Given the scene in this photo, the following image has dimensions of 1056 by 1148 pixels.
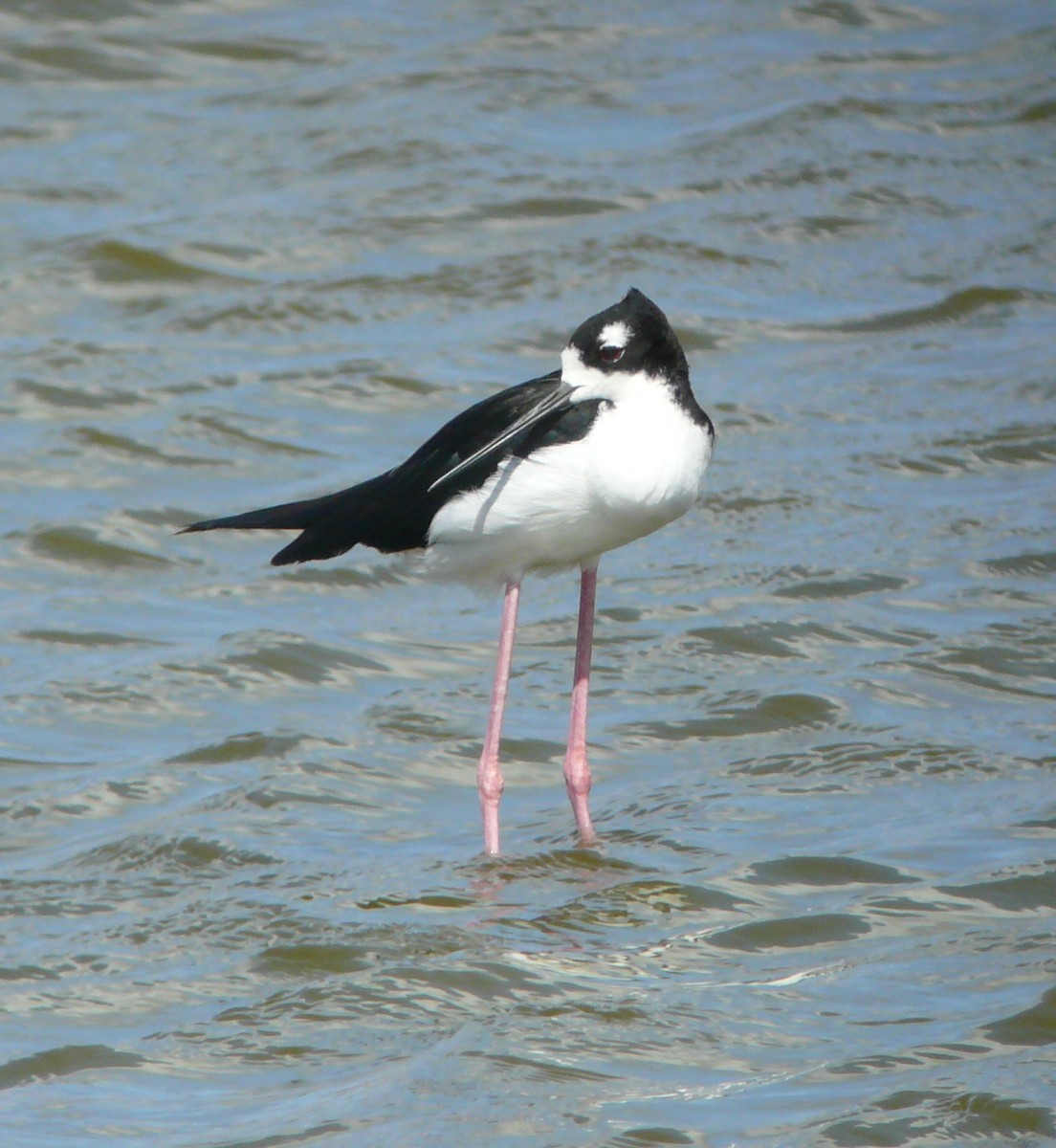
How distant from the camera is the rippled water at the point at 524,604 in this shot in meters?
4.93

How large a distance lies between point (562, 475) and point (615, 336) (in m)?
0.45

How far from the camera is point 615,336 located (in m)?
6.05

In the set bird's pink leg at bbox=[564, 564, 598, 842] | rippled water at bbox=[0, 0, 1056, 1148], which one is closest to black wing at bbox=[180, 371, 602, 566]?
bird's pink leg at bbox=[564, 564, 598, 842]

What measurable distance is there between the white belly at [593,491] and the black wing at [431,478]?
2.3 inches

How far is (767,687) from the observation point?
741cm

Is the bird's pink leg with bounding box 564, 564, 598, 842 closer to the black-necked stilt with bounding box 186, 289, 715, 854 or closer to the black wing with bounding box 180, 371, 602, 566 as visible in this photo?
the black-necked stilt with bounding box 186, 289, 715, 854

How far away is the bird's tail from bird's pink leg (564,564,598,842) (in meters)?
0.80

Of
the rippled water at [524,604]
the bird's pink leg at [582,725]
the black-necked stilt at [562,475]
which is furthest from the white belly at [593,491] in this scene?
the rippled water at [524,604]

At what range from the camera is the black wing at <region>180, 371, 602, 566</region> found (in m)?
6.15

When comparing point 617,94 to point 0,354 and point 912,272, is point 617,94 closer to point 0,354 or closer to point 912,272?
point 912,272

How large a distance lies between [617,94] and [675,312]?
3.28 m

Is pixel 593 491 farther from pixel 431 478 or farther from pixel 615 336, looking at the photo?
pixel 431 478

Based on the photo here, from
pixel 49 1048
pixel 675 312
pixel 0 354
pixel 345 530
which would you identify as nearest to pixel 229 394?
pixel 0 354

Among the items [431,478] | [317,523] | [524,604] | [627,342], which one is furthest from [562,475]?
[524,604]
